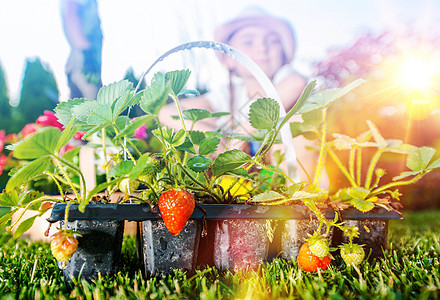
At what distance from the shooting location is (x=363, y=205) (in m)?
0.69

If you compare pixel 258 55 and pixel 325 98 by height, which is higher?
pixel 258 55

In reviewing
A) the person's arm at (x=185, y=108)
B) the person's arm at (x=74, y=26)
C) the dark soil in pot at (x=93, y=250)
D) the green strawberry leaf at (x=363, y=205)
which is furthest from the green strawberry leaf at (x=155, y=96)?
the person's arm at (x=74, y=26)

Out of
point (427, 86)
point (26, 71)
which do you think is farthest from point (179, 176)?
point (26, 71)

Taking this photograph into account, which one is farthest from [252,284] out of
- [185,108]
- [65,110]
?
[185,108]

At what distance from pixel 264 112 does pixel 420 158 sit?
0.43 metres

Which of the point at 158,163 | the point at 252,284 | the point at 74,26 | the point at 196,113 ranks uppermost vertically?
the point at 74,26

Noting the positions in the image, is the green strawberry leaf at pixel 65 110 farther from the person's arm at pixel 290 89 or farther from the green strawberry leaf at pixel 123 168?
the person's arm at pixel 290 89

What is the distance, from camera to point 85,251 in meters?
0.64

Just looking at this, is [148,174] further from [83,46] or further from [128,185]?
[83,46]

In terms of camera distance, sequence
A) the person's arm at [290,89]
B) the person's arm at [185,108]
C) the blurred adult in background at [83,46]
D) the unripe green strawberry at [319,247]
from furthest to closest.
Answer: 1. the person's arm at [290,89]
2. the blurred adult in background at [83,46]
3. the person's arm at [185,108]
4. the unripe green strawberry at [319,247]

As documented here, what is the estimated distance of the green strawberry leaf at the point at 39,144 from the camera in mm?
498

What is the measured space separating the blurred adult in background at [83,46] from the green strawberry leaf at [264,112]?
1.70 m

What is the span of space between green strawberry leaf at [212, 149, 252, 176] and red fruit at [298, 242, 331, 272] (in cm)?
23

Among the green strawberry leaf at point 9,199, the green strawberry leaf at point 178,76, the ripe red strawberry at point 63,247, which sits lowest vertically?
the ripe red strawberry at point 63,247
